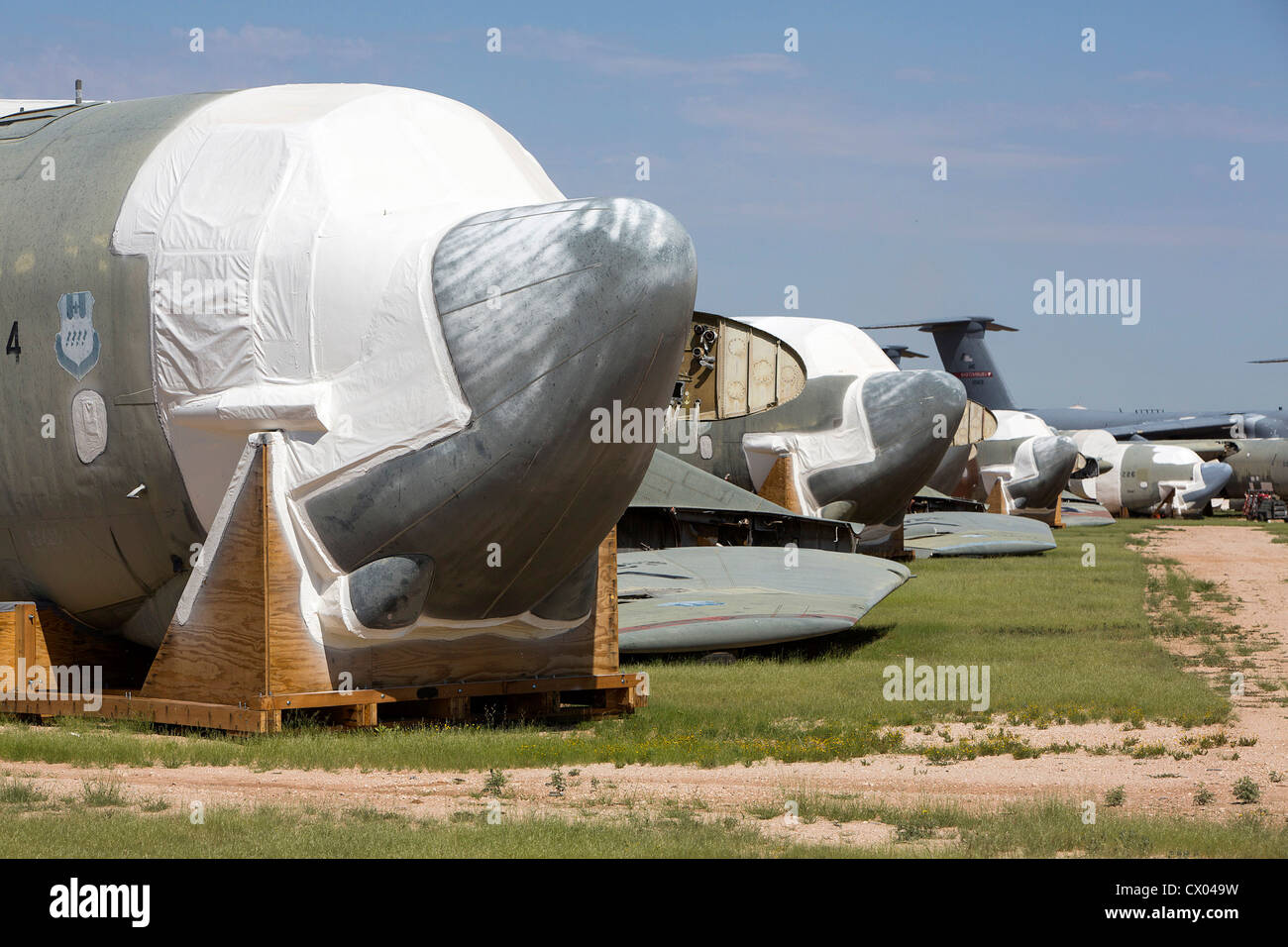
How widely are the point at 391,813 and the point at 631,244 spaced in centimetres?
471

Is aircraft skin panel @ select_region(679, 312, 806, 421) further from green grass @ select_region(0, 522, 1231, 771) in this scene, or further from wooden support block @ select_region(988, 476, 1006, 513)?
wooden support block @ select_region(988, 476, 1006, 513)

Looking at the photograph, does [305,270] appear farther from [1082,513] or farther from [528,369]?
[1082,513]

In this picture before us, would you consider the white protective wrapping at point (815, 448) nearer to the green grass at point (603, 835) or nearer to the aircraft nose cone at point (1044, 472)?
the green grass at point (603, 835)

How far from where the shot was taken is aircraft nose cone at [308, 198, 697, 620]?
1115 centimetres

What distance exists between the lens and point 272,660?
11.1 meters

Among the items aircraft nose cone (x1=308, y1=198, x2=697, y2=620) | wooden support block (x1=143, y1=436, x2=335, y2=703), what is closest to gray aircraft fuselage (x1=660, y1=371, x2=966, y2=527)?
aircraft nose cone (x1=308, y1=198, x2=697, y2=620)

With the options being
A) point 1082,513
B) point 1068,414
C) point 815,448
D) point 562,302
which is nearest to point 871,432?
point 815,448

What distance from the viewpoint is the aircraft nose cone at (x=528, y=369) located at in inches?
439

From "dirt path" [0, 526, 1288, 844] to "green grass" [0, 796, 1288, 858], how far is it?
Result: 32 centimetres

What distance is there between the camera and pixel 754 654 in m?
17.8

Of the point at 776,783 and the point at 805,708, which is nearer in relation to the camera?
the point at 776,783

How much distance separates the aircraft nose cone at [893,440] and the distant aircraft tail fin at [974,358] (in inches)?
2051

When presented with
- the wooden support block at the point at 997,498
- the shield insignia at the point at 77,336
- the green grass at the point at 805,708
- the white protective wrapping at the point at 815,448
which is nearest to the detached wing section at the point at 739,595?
the green grass at the point at 805,708

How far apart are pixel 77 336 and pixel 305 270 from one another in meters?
2.27
